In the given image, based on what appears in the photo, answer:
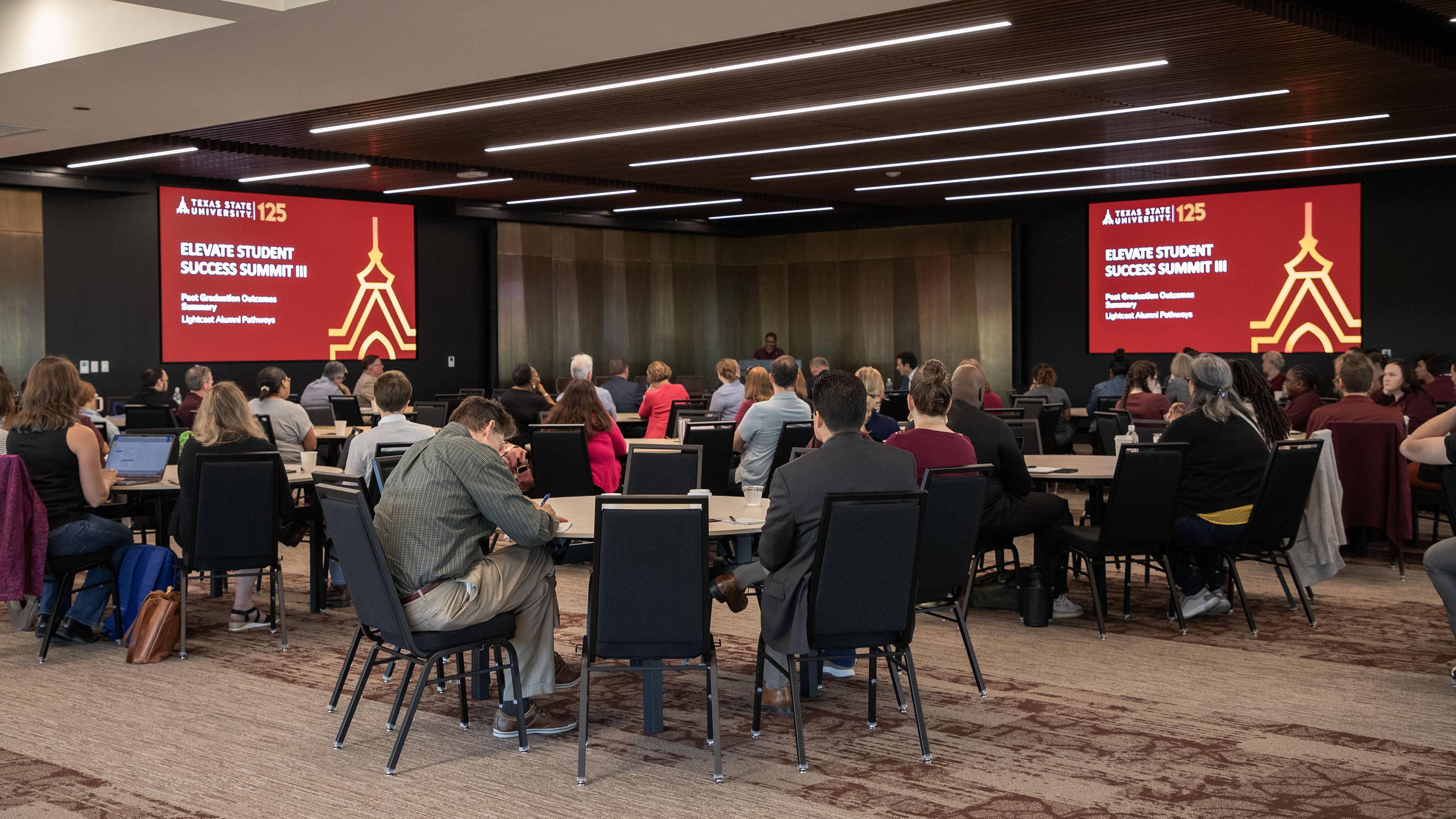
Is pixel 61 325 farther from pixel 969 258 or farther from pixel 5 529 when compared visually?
pixel 969 258

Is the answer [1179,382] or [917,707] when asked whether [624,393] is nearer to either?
[1179,382]

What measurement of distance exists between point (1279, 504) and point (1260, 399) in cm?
86

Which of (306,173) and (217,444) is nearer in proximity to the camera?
(217,444)

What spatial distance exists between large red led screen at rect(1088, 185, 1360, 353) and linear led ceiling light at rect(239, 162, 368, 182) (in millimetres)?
9863

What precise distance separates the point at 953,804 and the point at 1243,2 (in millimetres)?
5242

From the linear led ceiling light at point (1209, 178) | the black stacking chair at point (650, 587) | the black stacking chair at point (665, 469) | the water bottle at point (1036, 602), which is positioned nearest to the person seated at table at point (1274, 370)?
the linear led ceiling light at point (1209, 178)

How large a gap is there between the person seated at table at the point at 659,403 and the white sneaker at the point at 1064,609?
3.96m

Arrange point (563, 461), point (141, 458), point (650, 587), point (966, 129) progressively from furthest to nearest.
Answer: point (966, 129)
point (563, 461)
point (141, 458)
point (650, 587)

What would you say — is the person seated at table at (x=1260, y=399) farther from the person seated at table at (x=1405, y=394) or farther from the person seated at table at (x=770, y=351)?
the person seated at table at (x=770, y=351)

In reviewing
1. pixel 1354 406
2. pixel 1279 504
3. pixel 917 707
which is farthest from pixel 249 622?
pixel 1354 406

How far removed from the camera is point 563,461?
24.7 ft

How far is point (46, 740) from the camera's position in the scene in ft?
14.8

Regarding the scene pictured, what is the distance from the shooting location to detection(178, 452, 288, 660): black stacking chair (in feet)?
18.4

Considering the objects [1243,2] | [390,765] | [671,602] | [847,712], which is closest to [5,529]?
[390,765]
